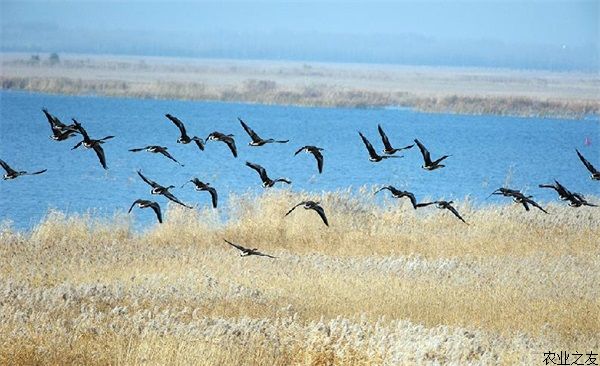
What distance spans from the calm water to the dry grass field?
449 centimetres

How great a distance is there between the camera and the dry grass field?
13.6 m

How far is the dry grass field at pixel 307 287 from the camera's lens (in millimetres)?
13578

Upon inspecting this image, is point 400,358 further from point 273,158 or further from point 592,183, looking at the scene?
point 273,158

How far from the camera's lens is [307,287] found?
Answer: 60.5 feet

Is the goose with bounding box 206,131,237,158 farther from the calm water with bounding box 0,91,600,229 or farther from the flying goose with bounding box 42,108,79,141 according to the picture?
the calm water with bounding box 0,91,600,229

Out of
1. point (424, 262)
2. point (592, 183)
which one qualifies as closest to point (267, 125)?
point (592, 183)

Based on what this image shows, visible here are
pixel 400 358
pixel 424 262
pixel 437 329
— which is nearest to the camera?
pixel 400 358

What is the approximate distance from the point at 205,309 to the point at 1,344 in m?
3.91

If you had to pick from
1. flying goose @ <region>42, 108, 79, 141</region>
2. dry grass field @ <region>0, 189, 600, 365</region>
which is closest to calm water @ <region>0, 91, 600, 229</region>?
dry grass field @ <region>0, 189, 600, 365</region>

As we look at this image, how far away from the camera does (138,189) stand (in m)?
40.3

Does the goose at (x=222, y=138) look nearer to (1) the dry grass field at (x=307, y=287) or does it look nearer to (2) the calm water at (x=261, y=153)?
(1) the dry grass field at (x=307, y=287)

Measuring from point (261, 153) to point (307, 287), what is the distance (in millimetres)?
43971

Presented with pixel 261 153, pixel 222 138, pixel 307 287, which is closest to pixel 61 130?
pixel 222 138

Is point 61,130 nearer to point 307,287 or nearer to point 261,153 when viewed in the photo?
point 307,287
